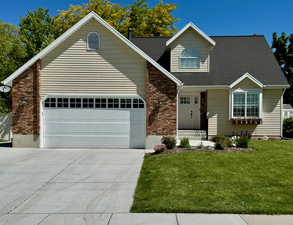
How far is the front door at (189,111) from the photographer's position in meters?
15.6

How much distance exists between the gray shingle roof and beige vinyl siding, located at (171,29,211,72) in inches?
21.9

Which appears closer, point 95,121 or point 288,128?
point 95,121

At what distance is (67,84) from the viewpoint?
12.0m

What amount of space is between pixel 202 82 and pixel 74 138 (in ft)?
27.6

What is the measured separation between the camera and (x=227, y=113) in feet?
47.5

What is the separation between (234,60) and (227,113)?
4.27 meters

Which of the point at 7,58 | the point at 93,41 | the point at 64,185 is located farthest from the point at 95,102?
the point at 7,58

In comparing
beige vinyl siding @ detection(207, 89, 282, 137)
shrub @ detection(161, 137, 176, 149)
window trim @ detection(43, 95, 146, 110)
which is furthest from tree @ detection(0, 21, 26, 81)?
beige vinyl siding @ detection(207, 89, 282, 137)

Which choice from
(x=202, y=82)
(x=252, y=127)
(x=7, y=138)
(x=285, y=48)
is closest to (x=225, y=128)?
(x=252, y=127)

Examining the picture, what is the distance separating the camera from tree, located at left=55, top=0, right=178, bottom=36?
2730cm

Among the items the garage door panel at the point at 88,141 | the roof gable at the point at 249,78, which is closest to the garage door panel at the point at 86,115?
the garage door panel at the point at 88,141

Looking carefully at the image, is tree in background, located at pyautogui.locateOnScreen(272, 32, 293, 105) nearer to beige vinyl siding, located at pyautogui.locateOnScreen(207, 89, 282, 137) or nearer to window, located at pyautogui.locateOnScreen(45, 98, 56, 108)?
beige vinyl siding, located at pyautogui.locateOnScreen(207, 89, 282, 137)

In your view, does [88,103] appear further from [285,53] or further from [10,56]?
[285,53]

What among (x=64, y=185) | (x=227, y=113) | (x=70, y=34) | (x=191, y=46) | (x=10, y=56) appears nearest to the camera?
(x=64, y=185)
